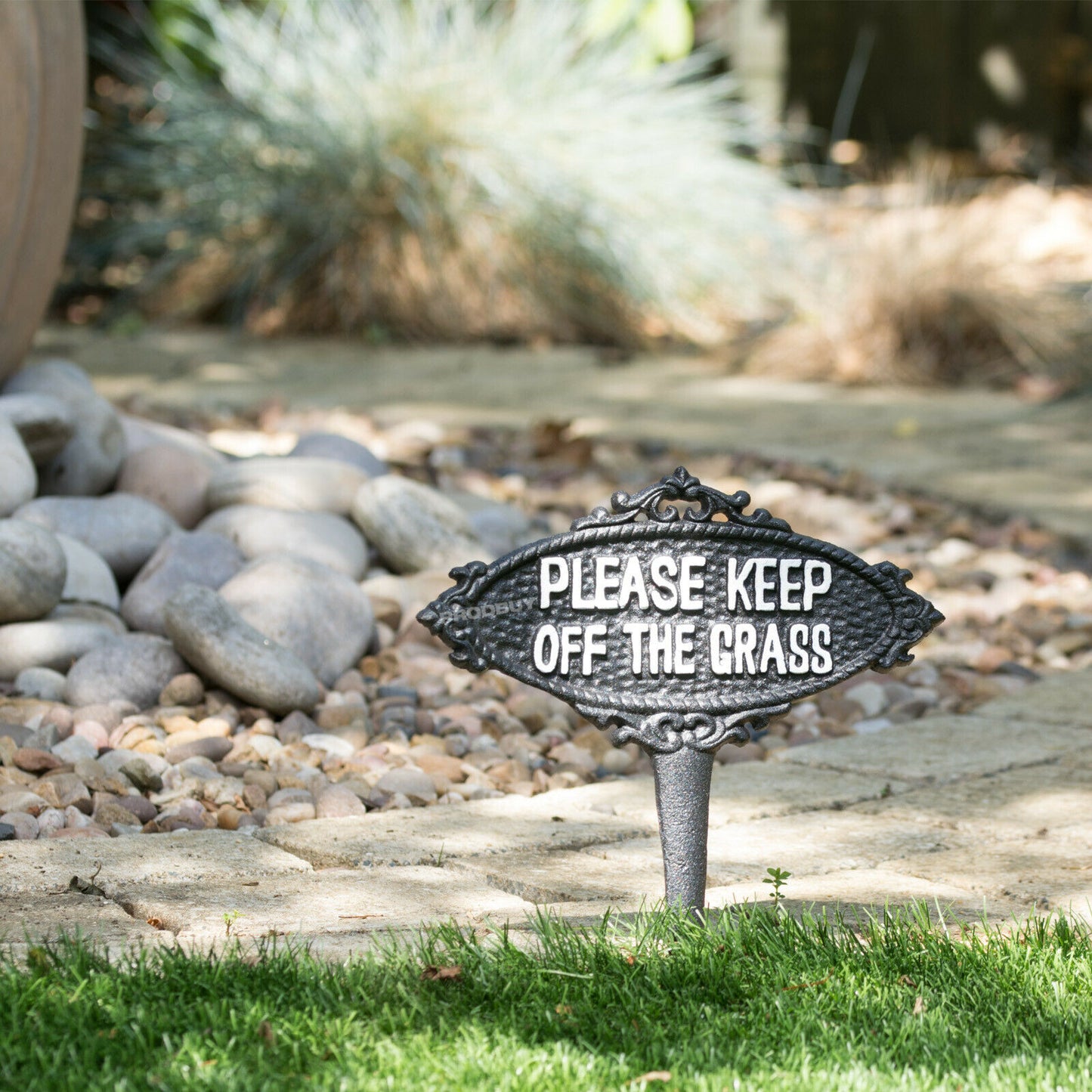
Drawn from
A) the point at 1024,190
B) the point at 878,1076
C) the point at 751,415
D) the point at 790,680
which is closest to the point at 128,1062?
the point at 878,1076

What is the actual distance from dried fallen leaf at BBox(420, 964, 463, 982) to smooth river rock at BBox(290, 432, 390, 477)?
2.72 metres

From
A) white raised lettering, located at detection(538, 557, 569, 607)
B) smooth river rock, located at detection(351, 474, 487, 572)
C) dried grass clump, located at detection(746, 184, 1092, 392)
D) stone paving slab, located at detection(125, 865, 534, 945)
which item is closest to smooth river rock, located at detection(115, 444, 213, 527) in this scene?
Result: smooth river rock, located at detection(351, 474, 487, 572)

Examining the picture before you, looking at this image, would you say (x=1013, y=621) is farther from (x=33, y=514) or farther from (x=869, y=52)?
(x=869, y=52)

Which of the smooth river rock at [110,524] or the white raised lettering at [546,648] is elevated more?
the white raised lettering at [546,648]

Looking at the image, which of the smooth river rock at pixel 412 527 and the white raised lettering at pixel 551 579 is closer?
the white raised lettering at pixel 551 579

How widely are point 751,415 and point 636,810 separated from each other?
3.78 metres

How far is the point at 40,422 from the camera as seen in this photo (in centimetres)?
381

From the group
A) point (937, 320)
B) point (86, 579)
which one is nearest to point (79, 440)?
point (86, 579)

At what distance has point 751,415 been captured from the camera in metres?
6.28

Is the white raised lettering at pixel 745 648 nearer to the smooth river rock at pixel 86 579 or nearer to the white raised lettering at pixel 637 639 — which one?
the white raised lettering at pixel 637 639

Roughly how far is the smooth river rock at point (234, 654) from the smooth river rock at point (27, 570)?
288 millimetres

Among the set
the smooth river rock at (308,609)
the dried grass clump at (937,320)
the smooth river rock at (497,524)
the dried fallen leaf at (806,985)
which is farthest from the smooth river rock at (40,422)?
the dried grass clump at (937,320)

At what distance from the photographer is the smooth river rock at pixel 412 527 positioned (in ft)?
13.0

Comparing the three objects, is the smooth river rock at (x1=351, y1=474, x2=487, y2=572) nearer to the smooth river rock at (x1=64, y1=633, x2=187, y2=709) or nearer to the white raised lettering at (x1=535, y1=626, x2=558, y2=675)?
the smooth river rock at (x1=64, y1=633, x2=187, y2=709)
